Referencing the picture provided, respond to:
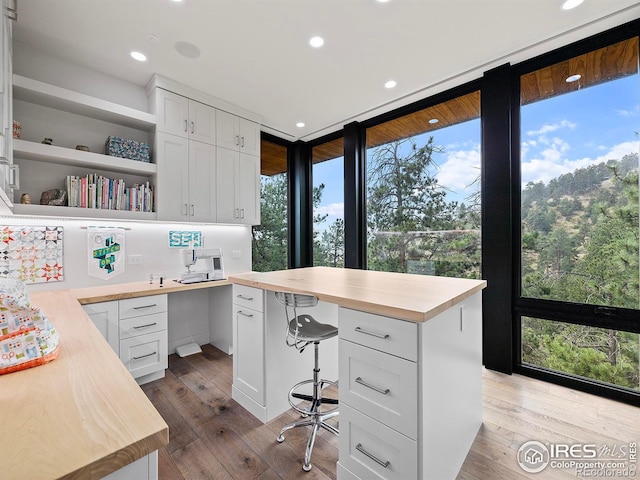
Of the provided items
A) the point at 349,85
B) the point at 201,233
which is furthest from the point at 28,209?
the point at 349,85

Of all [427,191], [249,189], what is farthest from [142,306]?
[427,191]

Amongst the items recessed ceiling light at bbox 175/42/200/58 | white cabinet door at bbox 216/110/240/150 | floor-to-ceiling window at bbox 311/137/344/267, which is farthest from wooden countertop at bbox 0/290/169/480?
floor-to-ceiling window at bbox 311/137/344/267

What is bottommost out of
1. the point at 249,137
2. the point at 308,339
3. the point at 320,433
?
the point at 320,433

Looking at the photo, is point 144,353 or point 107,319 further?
point 144,353

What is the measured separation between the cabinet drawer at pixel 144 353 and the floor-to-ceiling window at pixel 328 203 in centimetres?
240

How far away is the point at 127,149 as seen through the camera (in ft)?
9.10

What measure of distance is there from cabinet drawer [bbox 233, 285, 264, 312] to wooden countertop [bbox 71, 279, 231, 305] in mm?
881

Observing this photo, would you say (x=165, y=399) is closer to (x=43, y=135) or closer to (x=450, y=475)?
(x=450, y=475)

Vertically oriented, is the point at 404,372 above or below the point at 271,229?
below

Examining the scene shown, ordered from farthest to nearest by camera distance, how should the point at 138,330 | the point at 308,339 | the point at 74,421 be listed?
the point at 138,330 < the point at 308,339 < the point at 74,421

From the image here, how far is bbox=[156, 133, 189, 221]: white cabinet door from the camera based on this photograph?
287cm

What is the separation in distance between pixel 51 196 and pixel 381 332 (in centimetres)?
292

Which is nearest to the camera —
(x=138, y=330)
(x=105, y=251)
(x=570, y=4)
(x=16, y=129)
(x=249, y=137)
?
(x=570, y=4)

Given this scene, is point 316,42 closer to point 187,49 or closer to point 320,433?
point 187,49
